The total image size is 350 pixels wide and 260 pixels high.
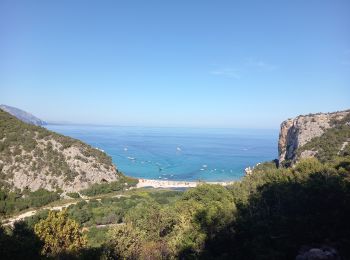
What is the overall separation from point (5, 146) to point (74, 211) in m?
21.5

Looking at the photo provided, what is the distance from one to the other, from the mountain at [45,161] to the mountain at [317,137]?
34.6 metres

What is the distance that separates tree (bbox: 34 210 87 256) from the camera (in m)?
19.8

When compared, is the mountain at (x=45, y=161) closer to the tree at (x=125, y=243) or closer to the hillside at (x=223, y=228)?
the hillside at (x=223, y=228)

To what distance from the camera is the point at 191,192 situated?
37938 millimetres

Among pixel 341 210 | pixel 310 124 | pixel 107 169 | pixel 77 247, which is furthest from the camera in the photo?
pixel 310 124

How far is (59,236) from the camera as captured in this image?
66.9ft

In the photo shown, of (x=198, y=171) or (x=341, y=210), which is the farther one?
(x=198, y=171)

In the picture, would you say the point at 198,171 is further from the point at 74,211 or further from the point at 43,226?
the point at 43,226

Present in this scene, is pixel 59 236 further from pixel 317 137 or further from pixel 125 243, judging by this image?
pixel 317 137

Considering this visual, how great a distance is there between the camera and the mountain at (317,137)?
175ft

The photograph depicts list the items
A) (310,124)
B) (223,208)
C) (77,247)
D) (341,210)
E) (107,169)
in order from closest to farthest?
(77,247), (341,210), (223,208), (107,169), (310,124)

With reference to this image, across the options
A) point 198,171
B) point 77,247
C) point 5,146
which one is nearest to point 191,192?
point 77,247

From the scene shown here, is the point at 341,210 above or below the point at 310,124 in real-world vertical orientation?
below

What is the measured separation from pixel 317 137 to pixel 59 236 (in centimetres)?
5304
